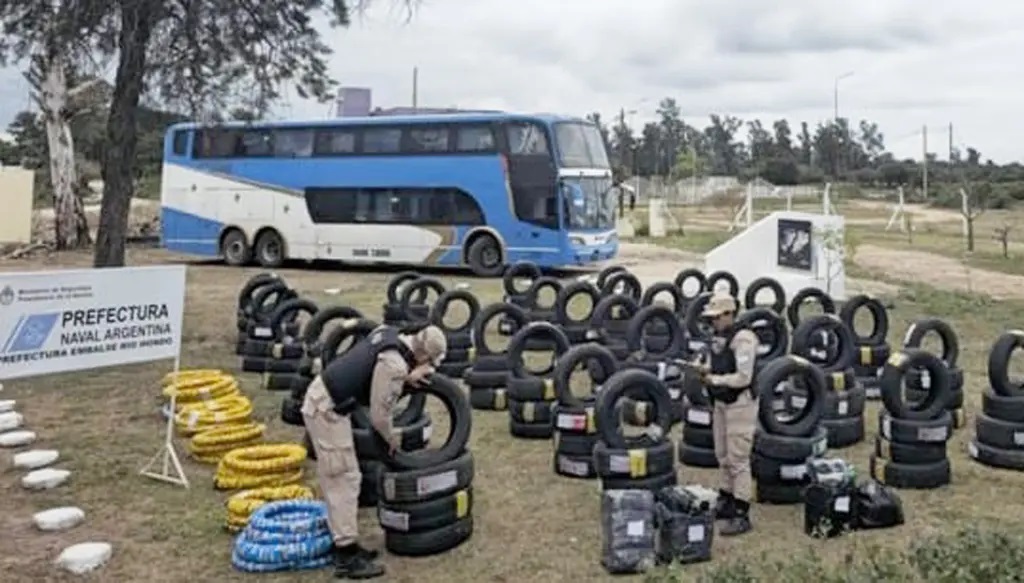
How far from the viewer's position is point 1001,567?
423 centimetres

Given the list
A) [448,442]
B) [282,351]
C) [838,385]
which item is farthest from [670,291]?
[448,442]

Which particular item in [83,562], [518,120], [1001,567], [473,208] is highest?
[518,120]

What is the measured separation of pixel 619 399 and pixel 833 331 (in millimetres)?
3376

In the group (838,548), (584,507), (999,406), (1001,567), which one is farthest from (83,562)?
(999,406)

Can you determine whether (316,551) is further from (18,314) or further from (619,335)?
(619,335)

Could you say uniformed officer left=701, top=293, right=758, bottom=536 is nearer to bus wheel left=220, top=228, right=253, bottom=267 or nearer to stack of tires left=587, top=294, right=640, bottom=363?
stack of tires left=587, top=294, right=640, bottom=363

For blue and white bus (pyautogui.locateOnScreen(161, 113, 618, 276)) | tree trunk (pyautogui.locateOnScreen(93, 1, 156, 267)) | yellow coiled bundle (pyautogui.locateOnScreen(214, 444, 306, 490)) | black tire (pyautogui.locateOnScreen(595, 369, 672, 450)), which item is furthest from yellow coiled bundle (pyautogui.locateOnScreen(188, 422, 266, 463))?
blue and white bus (pyautogui.locateOnScreen(161, 113, 618, 276))

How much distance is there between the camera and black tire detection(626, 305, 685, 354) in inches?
369

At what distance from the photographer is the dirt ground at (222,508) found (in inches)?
223

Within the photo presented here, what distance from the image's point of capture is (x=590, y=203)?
72.6 feet

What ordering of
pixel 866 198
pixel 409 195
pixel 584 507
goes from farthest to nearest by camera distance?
pixel 866 198, pixel 409 195, pixel 584 507

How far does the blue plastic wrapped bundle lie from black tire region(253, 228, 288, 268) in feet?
66.1

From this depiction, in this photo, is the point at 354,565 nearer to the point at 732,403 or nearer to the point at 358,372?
the point at 358,372

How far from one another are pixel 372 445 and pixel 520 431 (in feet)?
7.79
